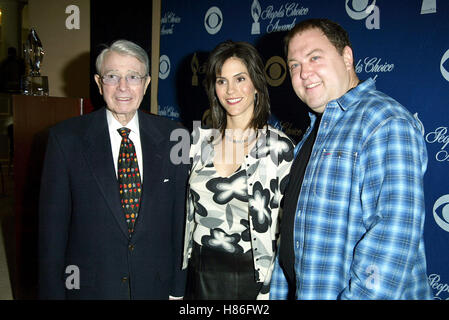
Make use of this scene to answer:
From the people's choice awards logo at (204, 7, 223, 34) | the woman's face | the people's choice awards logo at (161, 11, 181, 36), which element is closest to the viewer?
the woman's face

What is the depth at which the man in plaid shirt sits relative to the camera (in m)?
1.18

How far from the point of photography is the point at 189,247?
2043mm

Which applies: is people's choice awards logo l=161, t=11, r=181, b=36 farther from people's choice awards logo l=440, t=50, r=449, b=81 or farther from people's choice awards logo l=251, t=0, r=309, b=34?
people's choice awards logo l=440, t=50, r=449, b=81

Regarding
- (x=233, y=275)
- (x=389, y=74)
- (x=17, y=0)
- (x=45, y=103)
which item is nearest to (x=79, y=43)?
(x=45, y=103)

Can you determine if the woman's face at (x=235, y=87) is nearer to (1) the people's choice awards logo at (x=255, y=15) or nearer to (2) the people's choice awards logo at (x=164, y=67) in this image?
(1) the people's choice awards logo at (x=255, y=15)

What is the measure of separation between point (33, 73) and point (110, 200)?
6.56 feet

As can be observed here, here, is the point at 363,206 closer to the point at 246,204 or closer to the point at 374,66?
the point at 246,204

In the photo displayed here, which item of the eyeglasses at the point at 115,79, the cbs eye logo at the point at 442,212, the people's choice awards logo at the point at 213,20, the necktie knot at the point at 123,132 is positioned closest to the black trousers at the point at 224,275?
the necktie knot at the point at 123,132

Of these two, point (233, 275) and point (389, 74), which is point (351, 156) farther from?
point (389, 74)

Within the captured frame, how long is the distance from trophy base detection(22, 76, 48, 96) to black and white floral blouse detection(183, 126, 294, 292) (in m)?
1.76

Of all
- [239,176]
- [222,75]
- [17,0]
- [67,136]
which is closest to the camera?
[67,136]

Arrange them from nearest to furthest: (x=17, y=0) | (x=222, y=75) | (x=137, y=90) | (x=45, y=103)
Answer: (x=137, y=90)
(x=222, y=75)
(x=45, y=103)
(x=17, y=0)

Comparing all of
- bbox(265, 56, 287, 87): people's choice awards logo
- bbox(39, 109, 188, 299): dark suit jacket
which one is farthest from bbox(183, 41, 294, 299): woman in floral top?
bbox(265, 56, 287, 87): people's choice awards logo

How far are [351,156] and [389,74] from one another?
7.33ft
